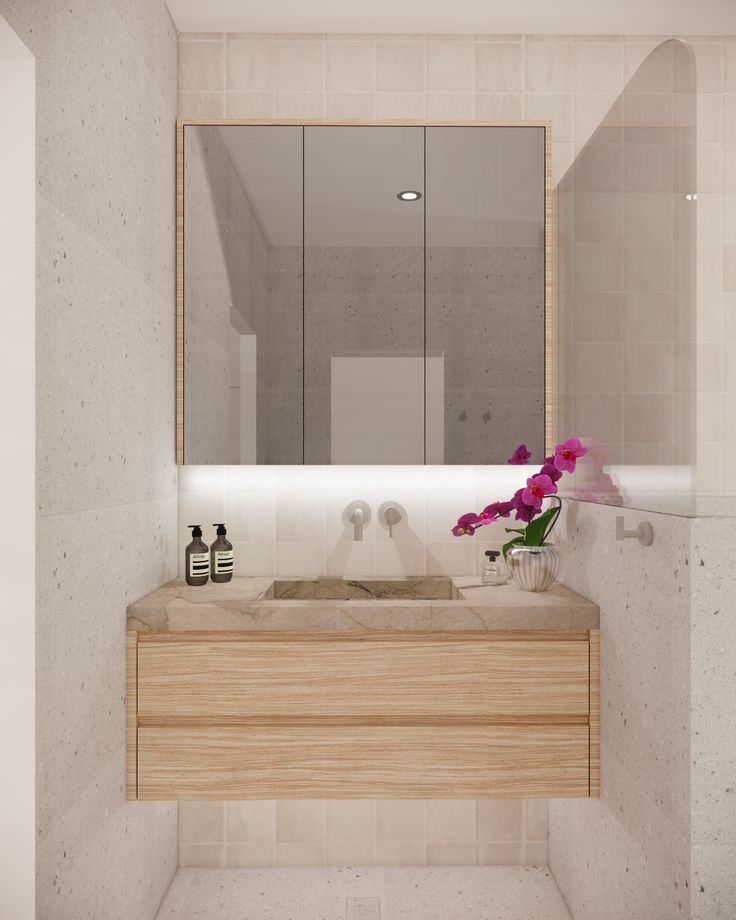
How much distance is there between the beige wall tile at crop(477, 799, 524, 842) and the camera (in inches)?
86.3

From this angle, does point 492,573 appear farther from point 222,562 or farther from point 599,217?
point 599,217

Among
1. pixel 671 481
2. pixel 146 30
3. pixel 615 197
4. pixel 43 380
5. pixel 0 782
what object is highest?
pixel 146 30

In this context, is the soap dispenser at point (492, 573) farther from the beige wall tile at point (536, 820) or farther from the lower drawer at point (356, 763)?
the beige wall tile at point (536, 820)

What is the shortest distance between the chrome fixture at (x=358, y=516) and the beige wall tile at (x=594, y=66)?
5.06ft

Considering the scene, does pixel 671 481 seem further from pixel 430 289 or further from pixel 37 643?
pixel 37 643

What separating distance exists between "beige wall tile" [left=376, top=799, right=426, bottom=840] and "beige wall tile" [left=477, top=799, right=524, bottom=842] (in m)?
0.19

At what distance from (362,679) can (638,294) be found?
1.14m

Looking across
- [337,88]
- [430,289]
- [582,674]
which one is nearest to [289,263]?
[430,289]

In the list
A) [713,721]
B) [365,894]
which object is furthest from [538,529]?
[365,894]

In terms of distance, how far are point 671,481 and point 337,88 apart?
5.46 ft

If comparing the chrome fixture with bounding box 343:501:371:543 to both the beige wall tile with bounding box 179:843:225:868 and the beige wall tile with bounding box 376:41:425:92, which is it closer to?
the beige wall tile with bounding box 179:843:225:868

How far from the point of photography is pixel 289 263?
2.14 metres

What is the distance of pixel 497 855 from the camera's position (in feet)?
7.18

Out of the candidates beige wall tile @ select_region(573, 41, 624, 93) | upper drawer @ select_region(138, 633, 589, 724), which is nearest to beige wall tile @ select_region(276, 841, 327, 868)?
upper drawer @ select_region(138, 633, 589, 724)
